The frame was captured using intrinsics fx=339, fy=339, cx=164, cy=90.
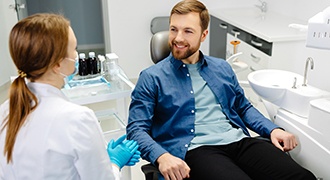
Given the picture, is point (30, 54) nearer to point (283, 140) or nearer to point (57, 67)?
point (57, 67)

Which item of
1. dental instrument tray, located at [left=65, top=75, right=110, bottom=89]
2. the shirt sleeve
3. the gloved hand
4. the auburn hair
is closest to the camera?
the auburn hair

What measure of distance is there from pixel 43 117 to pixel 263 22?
8.42ft

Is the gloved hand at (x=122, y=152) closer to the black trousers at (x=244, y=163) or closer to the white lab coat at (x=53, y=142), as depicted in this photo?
the black trousers at (x=244, y=163)

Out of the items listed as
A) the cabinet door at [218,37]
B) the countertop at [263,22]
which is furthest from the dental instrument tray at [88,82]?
the cabinet door at [218,37]

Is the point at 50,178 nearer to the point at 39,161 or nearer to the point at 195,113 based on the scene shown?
the point at 39,161

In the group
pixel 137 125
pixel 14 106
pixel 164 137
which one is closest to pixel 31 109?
pixel 14 106

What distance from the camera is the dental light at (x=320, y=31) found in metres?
1.33

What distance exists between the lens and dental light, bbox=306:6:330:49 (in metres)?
1.33

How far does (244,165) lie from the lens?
4.86ft

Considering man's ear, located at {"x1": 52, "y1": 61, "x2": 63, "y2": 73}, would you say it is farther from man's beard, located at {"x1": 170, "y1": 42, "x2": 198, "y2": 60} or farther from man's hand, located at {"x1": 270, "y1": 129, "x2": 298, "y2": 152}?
man's hand, located at {"x1": 270, "y1": 129, "x2": 298, "y2": 152}

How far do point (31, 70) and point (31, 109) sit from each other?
0.10 meters

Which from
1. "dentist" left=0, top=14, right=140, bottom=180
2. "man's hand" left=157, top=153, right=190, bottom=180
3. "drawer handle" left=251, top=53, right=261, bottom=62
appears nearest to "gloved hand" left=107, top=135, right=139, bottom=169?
"man's hand" left=157, top=153, right=190, bottom=180

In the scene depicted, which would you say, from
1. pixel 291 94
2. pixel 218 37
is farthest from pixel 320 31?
pixel 218 37

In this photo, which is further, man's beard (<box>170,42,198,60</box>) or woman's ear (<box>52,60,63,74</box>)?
man's beard (<box>170,42,198,60</box>)
